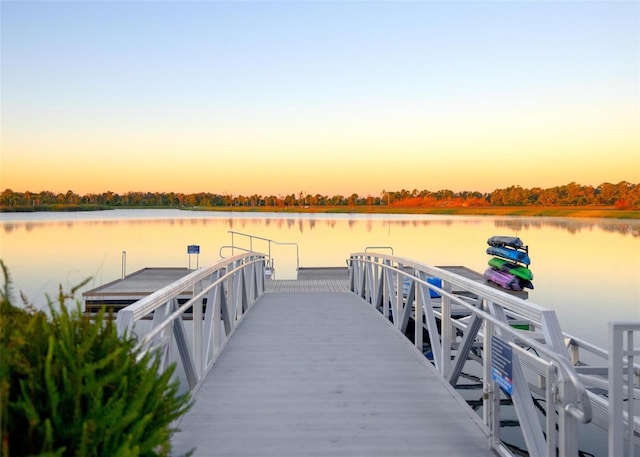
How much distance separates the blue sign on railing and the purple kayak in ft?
38.0

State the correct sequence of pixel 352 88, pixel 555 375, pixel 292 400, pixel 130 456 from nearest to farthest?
pixel 130 456, pixel 555 375, pixel 292 400, pixel 352 88

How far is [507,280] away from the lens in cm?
1409

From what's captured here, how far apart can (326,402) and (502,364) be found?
1.53m

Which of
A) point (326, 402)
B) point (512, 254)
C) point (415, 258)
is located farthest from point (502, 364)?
point (415, 258)

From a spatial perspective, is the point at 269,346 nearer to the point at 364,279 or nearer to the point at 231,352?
the point at 231,352

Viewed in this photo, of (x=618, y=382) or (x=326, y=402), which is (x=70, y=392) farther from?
(x=326, y=402)

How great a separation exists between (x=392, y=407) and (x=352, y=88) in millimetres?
27484

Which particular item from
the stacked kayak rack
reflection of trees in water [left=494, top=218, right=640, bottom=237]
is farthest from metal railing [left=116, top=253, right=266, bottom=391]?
reflection of trees in water [left=494, top=218, right=640, bottom=237]

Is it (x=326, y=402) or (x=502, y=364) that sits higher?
(x=502, y=364)

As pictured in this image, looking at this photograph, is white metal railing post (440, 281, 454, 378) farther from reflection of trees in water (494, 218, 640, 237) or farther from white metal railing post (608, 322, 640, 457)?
reflection of trees in water (494, 218, 640, 237)

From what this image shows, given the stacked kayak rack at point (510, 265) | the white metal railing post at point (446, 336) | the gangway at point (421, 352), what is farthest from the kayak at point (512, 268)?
the white metal railing post at point (446, 336)

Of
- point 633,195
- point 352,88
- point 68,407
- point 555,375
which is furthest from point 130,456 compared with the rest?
point 633,195

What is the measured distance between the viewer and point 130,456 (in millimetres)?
1559

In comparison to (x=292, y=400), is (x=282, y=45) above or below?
above
